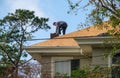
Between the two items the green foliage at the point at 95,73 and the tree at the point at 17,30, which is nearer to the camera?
the green foliage at the point at 95,73

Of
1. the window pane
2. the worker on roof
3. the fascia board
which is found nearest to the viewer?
the fascia board

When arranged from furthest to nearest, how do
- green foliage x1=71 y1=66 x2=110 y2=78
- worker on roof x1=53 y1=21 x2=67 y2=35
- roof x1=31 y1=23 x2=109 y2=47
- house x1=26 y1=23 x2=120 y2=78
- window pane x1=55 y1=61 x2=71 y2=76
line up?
worker on roof x1=53 y1=21 x2=67 y2=35 → window pane x1=55 y1=61 x2=71 y2=76 → roof x1=31 y1=23 x2=109 y2=47 → house x1=26 y1=23 x2=120 y2=78 → green foliage x1=71 y1=66 x2=110 y2=78

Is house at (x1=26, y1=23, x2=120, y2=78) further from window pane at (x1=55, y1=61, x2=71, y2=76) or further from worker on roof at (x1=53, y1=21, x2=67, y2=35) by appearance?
worker on roof at (x1=53, y1=21, x2=67, y2=35)

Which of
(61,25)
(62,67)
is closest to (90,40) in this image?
(62,67)

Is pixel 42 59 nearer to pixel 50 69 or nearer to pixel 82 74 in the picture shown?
pixel 50 69

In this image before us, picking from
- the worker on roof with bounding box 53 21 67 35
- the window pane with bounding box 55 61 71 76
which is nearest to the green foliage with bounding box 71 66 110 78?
the window pane with bounding box 55 61 71 76

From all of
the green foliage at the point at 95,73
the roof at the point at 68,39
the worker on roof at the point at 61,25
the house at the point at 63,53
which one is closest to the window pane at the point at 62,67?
the house at the point at 63,53

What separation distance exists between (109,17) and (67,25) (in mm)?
8552

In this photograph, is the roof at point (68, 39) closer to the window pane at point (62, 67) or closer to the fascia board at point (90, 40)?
the window pane at point (62, 67)

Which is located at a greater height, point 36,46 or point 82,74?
point 36,46

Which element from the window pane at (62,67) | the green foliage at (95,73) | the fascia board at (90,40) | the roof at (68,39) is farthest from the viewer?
the window pane at (62,67)

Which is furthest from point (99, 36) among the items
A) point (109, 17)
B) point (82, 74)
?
point (109, 17)

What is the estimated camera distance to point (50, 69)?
21.2 meters

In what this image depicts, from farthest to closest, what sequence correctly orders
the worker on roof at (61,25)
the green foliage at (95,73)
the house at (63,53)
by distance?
the worker on roof at (61,25) → the house at (63,53) → the green foliage at (95,73)
